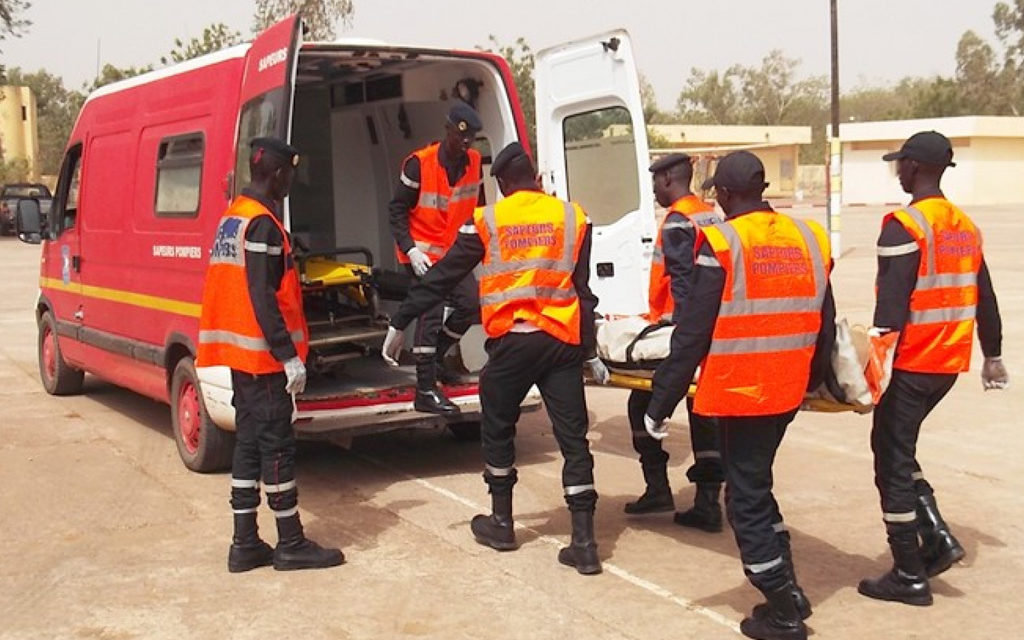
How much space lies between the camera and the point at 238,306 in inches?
220

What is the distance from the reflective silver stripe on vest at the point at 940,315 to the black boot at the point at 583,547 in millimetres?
1653

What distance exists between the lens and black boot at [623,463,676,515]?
649cm

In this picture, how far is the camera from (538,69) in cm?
813

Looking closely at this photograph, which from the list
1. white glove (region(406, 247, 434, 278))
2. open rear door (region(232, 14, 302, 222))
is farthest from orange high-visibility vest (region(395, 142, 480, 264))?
open rear door (region(232, 14, 302, 222))

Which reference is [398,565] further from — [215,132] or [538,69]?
[538,69]

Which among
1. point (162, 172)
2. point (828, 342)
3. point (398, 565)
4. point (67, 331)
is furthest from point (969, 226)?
point (67, 331)

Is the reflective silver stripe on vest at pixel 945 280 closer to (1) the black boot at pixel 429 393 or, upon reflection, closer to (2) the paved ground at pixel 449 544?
(2) the paved ground at pixel 449 544

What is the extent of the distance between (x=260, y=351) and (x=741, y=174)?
2265 mm

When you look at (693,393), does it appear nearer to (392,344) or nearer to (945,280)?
(945,280)

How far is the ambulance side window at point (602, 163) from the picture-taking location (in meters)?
7.66

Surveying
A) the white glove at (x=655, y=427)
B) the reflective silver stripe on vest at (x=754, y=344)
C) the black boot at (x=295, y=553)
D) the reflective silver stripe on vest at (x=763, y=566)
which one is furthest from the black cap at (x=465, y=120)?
the reflective silver stripe on vest at (x=763, y=566)

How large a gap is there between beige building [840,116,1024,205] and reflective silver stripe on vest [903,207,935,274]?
165ft

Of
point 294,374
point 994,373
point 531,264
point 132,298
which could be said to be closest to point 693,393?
point 531,264

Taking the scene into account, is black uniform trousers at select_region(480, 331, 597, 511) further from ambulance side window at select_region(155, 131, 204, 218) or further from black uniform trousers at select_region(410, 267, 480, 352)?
ambulance side window at select_region(155, 131, 204, 218)
